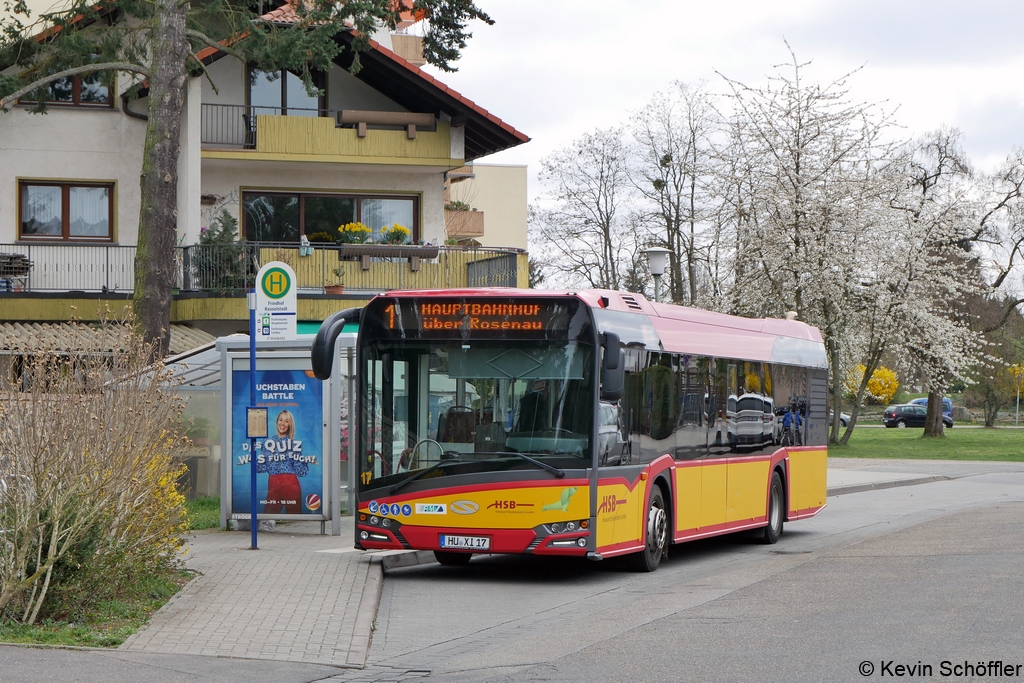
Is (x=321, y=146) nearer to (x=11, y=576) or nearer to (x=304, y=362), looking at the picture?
(x=304, y=362)

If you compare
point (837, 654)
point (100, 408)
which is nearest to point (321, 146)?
point (100, 408)

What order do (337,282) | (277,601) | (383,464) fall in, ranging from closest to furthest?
(277,601)
(383,464)
(337,282)

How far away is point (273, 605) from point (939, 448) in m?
38.1

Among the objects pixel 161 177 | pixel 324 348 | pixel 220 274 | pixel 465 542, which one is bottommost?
pixel 465 542

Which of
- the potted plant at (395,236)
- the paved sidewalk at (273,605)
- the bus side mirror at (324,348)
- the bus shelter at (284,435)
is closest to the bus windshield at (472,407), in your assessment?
the bus side mirror at (324,348)

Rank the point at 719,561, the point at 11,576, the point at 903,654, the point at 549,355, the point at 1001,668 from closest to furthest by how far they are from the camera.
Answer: the point at 1001,668 < the point at 903,654 < the point at 11,576 < the point at 549,355 < the point at 719,561

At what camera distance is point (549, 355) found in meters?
11.7

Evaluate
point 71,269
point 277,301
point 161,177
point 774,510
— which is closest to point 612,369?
point 277,301

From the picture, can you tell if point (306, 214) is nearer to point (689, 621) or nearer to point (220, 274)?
point (220, 274)

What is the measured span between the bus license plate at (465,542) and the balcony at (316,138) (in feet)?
58.1

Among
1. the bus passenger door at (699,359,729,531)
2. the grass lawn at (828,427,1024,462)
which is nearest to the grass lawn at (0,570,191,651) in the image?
the bus passenger door at (699,359,729,531)

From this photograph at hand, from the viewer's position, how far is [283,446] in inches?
588

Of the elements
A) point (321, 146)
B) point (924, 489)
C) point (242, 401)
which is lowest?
point (924, 489)

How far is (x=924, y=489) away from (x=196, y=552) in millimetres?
18127
